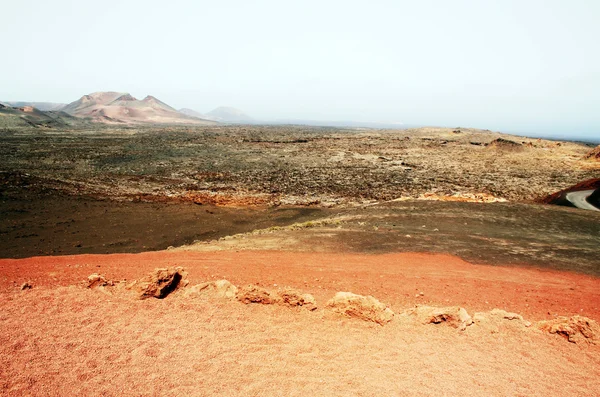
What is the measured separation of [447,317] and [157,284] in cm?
571

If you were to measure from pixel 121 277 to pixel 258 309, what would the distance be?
3683mm


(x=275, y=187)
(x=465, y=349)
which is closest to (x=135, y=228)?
(x=275, y=187)

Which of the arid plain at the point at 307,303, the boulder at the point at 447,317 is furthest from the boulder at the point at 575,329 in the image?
the boulder at the point at 447,317

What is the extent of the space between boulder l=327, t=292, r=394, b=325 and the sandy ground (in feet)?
0.51

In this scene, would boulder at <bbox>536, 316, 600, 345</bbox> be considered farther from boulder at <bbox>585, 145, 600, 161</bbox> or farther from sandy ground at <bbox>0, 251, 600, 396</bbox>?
boulder at <bbox>585, 145, 600, 161</bbox>

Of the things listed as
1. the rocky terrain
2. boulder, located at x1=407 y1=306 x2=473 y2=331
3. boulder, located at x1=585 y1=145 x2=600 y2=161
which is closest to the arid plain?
boulder, located at x1=407 y1=306 x2=473 y2=331

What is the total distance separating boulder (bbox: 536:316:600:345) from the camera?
238 inches

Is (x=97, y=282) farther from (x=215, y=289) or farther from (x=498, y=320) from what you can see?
(x=498, y=320)

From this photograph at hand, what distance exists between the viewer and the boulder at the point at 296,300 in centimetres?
698

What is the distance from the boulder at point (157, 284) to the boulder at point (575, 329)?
717 centimetres

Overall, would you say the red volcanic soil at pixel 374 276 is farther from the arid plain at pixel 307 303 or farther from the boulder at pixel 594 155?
the boulder at pixel 594 155

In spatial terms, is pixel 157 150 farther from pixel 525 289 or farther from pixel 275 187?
pixel 525 289

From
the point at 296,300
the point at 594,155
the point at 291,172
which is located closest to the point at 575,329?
the point at 296,300

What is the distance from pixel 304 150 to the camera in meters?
54.8
